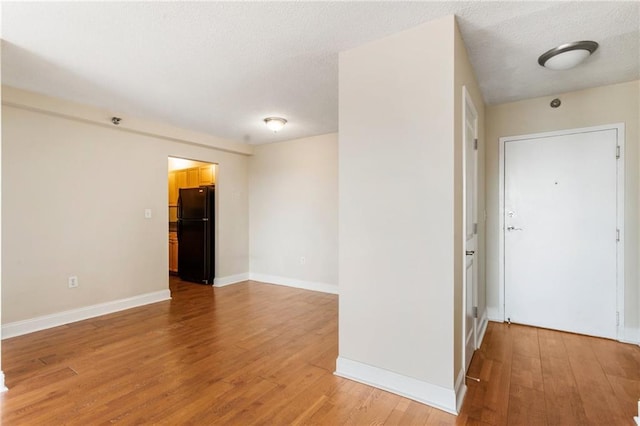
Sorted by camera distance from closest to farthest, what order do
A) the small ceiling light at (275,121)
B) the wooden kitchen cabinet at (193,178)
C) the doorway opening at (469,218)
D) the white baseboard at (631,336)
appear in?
the doorway opening at (469,218) < the white baseboard at (631,336) < the small ceiling light at (275,121) < the wooden kitchen cabinet at (193,178)

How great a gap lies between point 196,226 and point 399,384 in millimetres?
4313

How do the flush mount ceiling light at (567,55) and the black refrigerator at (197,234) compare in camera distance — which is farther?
the black refrigerator at (197,234)

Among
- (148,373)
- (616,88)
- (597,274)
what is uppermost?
(616,88)

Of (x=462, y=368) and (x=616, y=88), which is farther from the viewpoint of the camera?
(x=616, y=88)

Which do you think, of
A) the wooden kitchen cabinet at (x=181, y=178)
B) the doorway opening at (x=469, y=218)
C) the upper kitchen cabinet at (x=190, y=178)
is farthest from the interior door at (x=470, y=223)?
the wooden kitchen cabinet at (x=181, y=178)

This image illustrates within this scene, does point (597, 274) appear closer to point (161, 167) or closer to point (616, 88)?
point (616, 88)

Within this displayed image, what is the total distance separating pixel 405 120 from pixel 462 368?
172cm

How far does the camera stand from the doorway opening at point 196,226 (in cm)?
514

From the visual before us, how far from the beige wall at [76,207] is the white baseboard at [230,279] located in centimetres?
90

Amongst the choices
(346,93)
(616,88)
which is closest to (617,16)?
(616,88)

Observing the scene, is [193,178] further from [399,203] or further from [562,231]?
[562,231]

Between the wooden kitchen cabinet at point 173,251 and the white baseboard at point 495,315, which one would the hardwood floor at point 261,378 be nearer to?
the white baseboard at point 495,315

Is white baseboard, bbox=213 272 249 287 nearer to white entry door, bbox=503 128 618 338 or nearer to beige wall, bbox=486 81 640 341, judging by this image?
beige wall, bbox=486 81 640 341

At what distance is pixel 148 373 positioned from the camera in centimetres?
228
